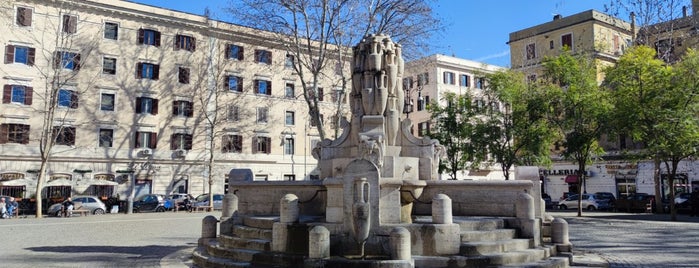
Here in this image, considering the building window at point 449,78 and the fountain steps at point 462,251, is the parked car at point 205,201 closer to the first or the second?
the fountain steps at point 462,251

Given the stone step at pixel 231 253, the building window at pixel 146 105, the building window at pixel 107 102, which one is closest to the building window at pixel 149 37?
the building window at pixel 146 105

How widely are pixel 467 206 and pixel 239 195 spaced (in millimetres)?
5606

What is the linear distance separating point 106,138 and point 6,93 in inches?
262

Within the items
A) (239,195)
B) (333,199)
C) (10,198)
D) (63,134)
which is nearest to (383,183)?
(333,199)

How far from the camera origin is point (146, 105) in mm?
39844

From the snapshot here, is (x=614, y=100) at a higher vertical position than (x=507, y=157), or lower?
higher

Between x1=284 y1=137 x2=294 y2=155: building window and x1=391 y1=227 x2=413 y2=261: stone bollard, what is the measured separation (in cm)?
3746

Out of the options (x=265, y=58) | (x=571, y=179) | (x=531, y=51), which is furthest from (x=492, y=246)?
(x=531, y=51)

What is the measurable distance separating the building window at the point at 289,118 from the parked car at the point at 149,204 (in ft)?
43.7

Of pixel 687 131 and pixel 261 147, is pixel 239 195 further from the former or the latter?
pixel 261 147

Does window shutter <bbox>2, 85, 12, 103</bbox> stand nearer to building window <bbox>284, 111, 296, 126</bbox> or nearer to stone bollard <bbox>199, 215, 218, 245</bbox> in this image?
building window <bbox>284, 111, 296, 126</bbox>

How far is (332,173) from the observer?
12609mm

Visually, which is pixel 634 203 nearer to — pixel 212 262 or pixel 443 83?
pixel 443 83

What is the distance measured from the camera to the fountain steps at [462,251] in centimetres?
934
